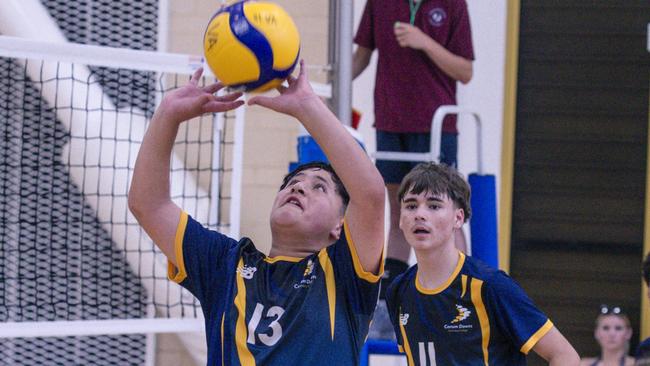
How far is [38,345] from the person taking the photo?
20.4 feet

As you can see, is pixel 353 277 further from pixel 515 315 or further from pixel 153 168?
pixel 515 315

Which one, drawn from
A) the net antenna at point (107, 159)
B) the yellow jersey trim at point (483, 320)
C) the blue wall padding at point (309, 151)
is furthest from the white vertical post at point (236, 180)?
the yellow jersey trim at point (483, 320)

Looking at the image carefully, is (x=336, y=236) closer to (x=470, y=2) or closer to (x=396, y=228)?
(x=396, y=228)

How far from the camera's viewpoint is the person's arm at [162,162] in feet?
9.15

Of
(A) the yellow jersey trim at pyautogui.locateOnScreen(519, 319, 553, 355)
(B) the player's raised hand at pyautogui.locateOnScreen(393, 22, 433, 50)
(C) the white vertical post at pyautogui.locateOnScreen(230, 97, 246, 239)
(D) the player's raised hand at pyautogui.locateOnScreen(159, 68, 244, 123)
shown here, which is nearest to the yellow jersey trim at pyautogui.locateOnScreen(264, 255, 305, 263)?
(D) the player's raised hand at pyautogui.locateOnScreen(159, 68, 244, 123)

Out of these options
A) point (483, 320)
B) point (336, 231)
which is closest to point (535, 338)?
point (483, 320)

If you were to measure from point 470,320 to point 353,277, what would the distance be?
87 cm

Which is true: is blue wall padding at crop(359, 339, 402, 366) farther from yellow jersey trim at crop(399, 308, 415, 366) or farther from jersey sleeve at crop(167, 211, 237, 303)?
jersey sleeve at crop(167, 211, 237, 303)

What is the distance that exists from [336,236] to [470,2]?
3.97 metres

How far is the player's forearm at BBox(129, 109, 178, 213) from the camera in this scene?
112 inches

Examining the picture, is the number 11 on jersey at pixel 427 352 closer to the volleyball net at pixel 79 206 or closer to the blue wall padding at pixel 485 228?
the blue wall padding at pixel 485 228

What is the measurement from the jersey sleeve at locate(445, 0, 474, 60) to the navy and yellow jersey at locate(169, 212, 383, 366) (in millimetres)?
2704

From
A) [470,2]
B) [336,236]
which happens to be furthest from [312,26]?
[336,236]

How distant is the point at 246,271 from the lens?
2875 millimetres
